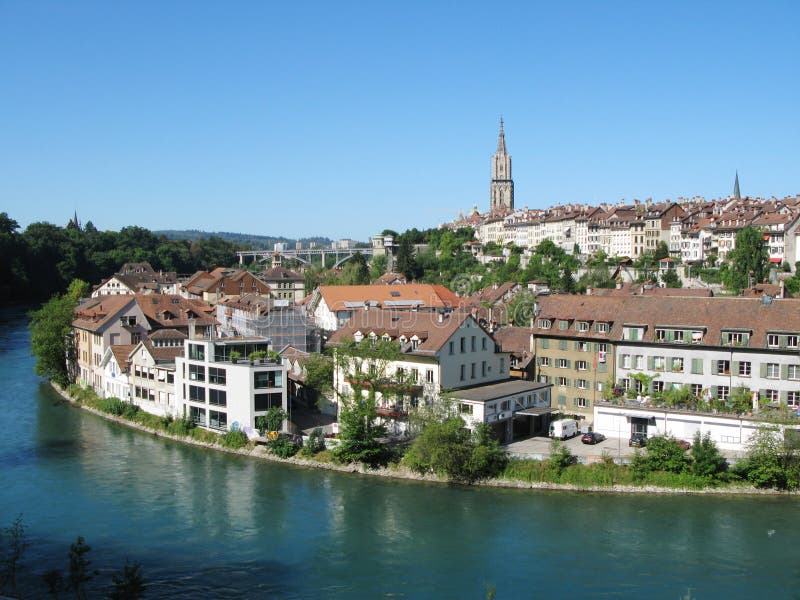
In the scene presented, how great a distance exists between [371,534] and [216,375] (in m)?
9.85

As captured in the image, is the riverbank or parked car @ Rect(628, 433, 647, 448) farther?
parked car @ Rect(628, 433, 647, 448)

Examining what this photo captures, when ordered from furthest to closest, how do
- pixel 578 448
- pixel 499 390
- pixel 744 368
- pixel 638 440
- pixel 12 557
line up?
pixel 499 390 → pixel 744 368 → pixel 638 440 → pixel 578 448 → pixel 12 557

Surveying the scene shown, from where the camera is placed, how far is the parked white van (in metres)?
24.6

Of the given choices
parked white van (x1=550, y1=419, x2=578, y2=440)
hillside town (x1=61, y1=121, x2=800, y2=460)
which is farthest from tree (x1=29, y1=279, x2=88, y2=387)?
parked white van (x1=550, y1=419, x2=578, y2=440)

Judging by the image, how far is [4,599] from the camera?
13.4m

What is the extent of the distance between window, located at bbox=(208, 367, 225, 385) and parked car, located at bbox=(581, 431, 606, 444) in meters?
11.6

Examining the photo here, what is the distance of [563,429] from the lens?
969 inches

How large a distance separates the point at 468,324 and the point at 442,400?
3749 mm

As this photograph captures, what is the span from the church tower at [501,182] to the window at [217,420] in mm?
107477

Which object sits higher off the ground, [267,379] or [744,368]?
[744,368]

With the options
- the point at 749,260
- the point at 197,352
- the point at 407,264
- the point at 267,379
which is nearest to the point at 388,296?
the point at 749,260

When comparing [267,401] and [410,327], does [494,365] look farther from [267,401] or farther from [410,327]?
[267,401]

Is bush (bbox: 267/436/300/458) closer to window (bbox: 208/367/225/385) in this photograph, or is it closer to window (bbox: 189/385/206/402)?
window (bbox: 208/367/225/385)

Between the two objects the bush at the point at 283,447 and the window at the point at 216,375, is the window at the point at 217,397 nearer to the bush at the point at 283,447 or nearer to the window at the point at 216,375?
the window at the point at 216,375
